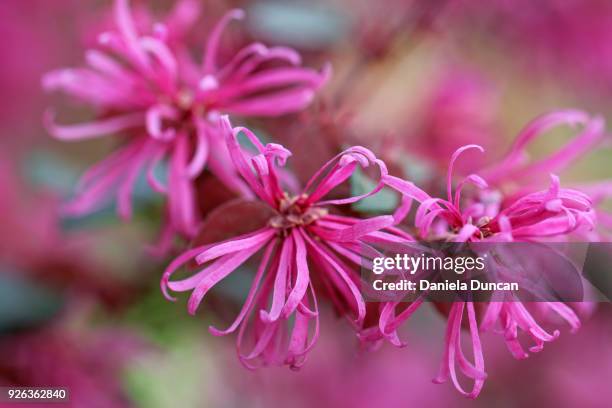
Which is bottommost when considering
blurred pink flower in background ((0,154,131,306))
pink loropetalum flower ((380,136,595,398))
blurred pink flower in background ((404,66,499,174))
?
pink loropetalum flower ((380,136,595,398))

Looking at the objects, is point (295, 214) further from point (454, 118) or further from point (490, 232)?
point (454, 118)

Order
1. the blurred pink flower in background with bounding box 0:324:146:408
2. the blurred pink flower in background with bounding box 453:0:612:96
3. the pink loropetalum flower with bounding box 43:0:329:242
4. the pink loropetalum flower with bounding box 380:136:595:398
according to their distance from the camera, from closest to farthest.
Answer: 1. the pink loropetalum flower with bounding box 380:136:595:398
2. the pink loropetalum flower with bounding box 43:0:329:242
3. the blurred pink flower in background with bounding box 0:324:146:408
4. the blurred pink flower in background with bounding box 453:0:612:96

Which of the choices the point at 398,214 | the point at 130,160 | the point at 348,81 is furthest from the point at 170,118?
the point at 348,81

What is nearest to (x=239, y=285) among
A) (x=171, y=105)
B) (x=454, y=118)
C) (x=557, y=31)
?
(x=171, y=105)

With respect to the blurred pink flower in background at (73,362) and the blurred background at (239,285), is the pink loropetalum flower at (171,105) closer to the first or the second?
the blurred background at (239,285)

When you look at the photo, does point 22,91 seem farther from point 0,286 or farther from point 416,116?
point 416,116

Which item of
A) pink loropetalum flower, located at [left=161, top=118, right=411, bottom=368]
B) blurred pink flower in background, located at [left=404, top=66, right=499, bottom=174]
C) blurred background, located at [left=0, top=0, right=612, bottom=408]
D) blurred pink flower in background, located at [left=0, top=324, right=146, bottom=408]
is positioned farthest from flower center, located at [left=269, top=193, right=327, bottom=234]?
blurred pink flower in background, located at [left=404, top=66, right=499, bottom=174]

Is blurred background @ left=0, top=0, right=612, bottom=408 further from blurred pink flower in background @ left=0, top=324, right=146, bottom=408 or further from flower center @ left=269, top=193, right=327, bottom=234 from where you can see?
flower center @ left=269, top=193, right=327, bottom=234
